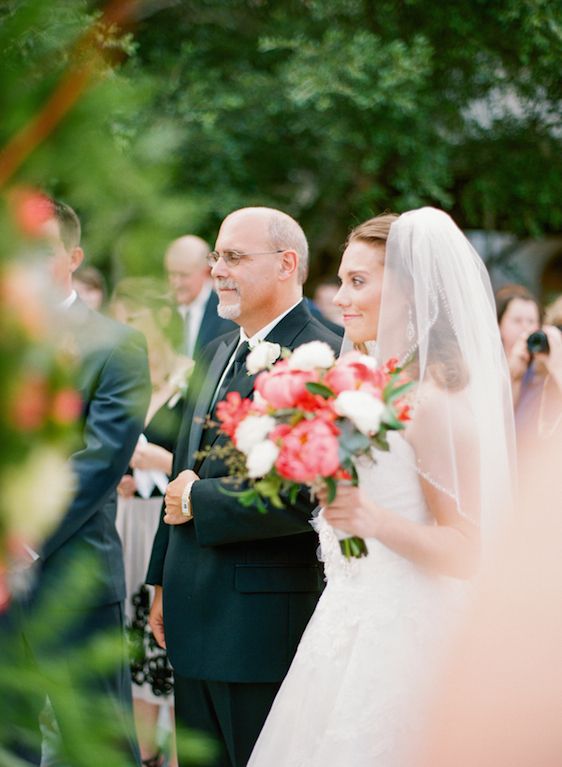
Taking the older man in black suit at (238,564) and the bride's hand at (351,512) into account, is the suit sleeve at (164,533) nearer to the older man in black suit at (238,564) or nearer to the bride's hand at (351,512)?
the older man in black suit at (238,564)

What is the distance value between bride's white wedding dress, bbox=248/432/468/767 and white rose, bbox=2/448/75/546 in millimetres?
1924

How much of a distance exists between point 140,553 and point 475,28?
19.8 feet

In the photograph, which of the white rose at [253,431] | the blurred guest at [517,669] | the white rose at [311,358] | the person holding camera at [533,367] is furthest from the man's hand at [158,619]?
the blurred guest at [517,669]

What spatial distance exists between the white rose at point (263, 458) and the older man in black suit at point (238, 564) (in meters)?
0.66

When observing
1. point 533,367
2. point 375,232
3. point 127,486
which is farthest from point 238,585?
point 533,367

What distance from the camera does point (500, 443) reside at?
275 cm

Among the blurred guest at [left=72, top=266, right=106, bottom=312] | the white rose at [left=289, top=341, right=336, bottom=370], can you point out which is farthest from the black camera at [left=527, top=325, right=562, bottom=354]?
the blurred guest at [left=72, top=266, right=106, bottom=312]

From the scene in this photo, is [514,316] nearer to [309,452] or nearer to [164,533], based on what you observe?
[164,533]

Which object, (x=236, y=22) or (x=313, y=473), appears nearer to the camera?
(x=313, y=473)

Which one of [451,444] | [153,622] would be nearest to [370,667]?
[451,444]

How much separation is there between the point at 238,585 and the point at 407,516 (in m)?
0.65

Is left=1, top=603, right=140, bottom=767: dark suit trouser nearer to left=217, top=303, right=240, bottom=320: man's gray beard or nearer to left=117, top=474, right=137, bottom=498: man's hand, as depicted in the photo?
left=217, top=303, right=240, bottom=320: man's gray beard

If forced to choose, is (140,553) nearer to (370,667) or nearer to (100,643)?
(370,667)

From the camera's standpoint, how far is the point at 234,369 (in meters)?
3.29
